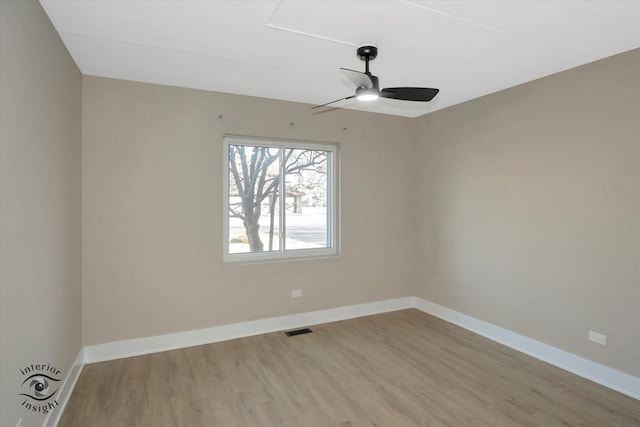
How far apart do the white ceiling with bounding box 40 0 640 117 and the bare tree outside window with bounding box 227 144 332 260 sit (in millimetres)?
Answer: 918

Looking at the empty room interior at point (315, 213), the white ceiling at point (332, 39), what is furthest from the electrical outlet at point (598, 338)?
the white ceiling at point (332, 39)

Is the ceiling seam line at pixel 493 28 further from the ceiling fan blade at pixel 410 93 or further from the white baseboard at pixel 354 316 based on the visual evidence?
the white baseboard at pixel 354 316

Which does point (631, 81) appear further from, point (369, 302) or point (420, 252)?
point (369, 302)

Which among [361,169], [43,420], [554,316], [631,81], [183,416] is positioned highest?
[631,81]

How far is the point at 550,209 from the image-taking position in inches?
130

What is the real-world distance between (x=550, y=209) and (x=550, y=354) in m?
1.41

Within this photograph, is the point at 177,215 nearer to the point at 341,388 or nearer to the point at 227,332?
the point at 227,332

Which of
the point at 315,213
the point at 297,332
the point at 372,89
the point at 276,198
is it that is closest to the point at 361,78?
the point at 372,89

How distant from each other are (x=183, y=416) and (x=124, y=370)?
102 centimetres

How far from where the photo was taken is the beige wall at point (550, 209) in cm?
280

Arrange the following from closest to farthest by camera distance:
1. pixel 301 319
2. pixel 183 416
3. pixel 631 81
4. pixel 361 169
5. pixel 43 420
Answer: pixel 43 420
pixel 183 416
pixel 631 81
pixel 301 319
pixel 361 169

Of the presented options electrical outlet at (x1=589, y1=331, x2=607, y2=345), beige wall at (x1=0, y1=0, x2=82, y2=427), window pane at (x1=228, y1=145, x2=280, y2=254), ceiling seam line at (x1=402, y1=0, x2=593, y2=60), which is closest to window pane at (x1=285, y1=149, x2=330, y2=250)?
window pane at (x1=228, y1=145, x2=280, y2=254)

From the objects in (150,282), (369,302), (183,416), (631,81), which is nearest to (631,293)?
(631,81)

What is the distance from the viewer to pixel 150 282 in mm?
3455
